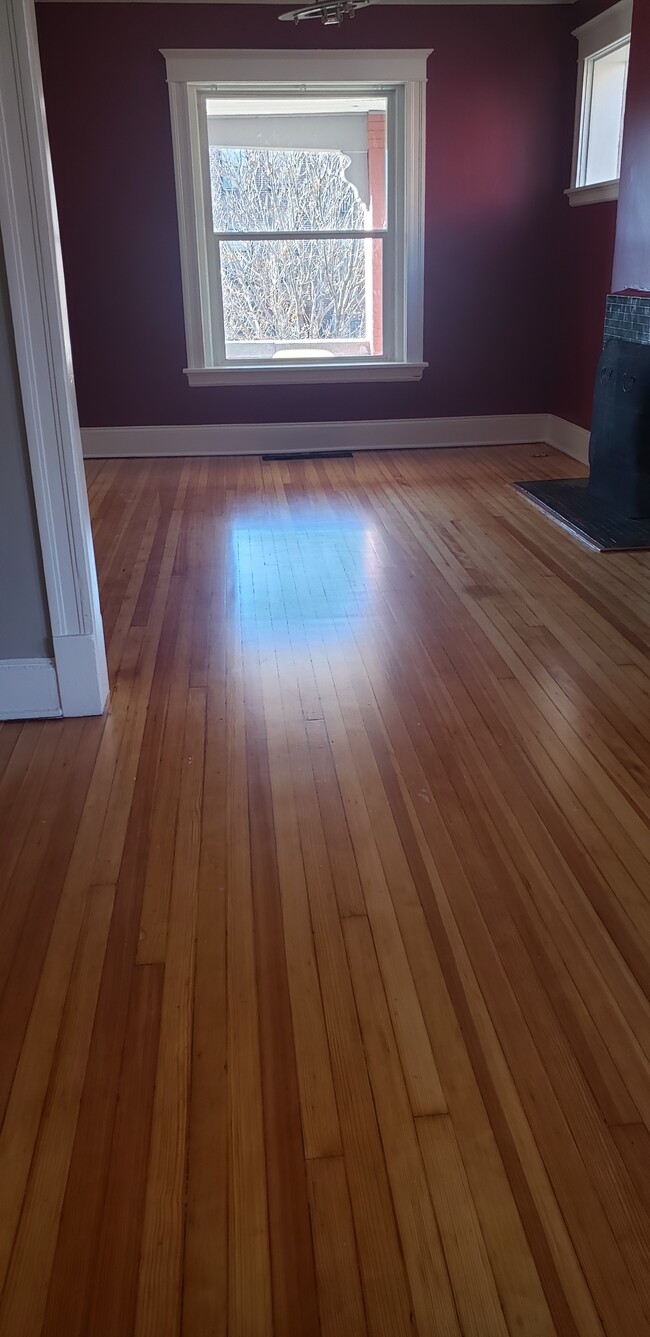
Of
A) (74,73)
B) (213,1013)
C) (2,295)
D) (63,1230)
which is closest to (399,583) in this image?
(2,295)

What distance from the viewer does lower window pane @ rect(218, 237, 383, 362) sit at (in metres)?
6.32

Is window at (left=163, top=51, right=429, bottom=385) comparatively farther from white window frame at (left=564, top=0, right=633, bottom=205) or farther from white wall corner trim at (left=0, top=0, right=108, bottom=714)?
white wall corner trim at (left=0, top=0, right=108, bottom=714)

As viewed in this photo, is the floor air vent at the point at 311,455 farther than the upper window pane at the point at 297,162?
Yes

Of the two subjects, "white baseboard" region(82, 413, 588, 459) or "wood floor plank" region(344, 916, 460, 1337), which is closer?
"wood floor plank" region(344, 916, 460, 1337)

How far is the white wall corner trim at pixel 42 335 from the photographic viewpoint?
2.35 m

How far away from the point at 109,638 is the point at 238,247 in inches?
148

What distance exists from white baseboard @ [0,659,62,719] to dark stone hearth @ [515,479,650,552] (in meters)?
2.59

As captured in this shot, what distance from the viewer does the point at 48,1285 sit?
1.29 m

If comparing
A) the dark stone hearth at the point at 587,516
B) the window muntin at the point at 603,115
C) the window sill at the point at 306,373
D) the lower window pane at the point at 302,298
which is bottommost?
the dark stone hearth at the point at 587,516

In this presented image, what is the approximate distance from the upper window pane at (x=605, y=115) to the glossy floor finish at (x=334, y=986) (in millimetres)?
3486

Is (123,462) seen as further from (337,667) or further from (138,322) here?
(337,667)

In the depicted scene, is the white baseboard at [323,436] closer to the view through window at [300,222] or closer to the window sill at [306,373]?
the window sill at [306,373]

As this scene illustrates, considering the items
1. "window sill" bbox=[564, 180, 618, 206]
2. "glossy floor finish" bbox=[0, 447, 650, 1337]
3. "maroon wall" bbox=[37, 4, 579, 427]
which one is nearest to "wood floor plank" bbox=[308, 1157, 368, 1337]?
"glossy floor finish" bbox=[0, 447, 650, 1337]

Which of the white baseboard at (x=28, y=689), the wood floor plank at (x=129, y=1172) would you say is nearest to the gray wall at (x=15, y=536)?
the white baseboard at (x=28, y=689)
